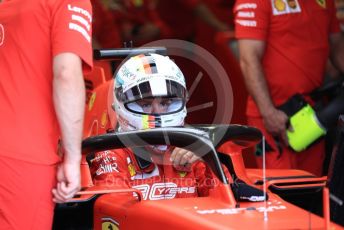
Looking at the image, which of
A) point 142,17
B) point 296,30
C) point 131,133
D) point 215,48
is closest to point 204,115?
point 215,48

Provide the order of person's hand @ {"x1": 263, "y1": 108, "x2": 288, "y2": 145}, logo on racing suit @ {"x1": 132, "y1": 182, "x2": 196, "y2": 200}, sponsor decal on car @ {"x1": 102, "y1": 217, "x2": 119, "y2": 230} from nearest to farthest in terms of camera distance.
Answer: sponsor decal on car @ {"x1": 102, "y1": 217, "x2": 119, "y2": 230}
logo on racing suit @ {"x1": 132, "y1": 182, "x2": 196, "y2": 200}
person's hand @ {"x1": 263, "y1": 108, "x2": 288, "y2": 145}

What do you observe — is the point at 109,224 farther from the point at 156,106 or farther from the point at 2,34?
the point at 2,34

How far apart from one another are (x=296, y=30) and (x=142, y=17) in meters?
3.60

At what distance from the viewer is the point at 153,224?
13.1 feet

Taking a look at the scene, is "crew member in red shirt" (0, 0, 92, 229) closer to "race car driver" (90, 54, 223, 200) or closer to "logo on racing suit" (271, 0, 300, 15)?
"race car driver" (90, 54, 223, 200)

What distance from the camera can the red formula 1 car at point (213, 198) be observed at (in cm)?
382

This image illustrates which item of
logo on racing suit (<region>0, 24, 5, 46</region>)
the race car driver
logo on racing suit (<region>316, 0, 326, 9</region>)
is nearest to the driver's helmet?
the race car driver

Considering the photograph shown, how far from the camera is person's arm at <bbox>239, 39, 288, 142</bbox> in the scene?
6.35 meters

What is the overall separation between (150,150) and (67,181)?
67 cm

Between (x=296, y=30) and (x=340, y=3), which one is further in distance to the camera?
(x=340, y=3)

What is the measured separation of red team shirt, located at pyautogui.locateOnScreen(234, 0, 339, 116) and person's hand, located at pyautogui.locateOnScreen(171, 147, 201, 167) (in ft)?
6.91

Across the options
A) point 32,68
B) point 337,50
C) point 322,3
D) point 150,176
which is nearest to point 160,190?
point 150,176

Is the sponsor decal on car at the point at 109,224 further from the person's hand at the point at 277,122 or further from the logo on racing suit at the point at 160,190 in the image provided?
the person's hand at the point at 277,122

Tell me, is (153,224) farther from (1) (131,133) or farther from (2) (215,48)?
(2) (215,48)
